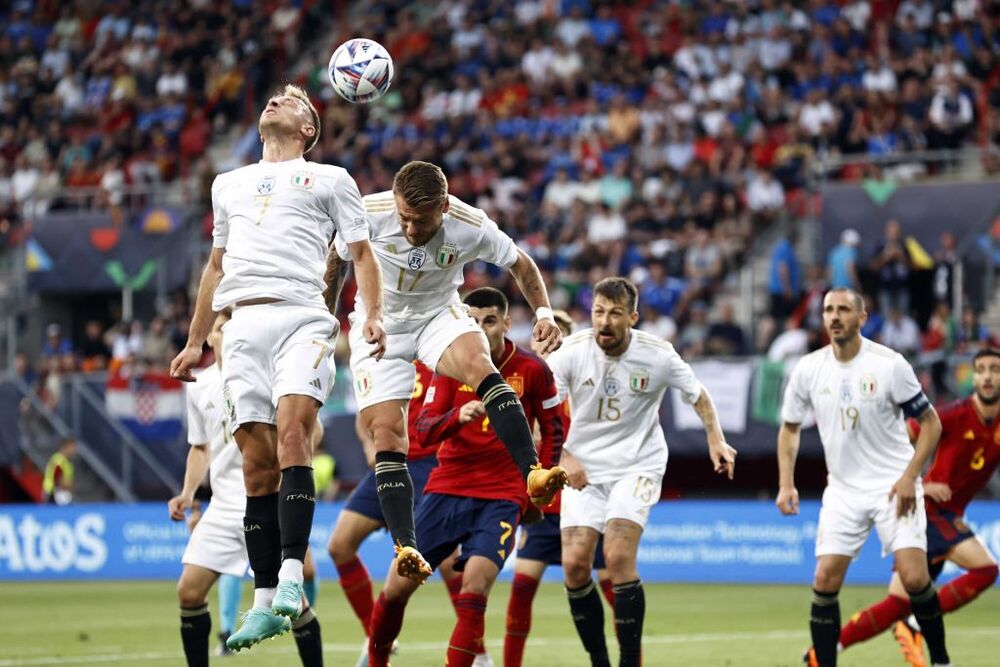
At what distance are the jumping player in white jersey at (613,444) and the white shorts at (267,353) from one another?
Answer: 237 centimetres

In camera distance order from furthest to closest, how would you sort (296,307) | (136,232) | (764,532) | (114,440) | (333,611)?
1. (136,232)
2. (114,440)
3. (764,532)
4. (333,611)
5. (296,307)

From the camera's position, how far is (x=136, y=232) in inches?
1100

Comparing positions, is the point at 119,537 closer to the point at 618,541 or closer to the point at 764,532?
the point at 764,532

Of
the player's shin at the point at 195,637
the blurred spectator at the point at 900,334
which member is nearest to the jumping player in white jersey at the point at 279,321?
the player's shin at the point at 195,637

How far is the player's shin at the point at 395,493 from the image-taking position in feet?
29.1

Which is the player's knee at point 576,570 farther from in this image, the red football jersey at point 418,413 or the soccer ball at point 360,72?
the soccer ball at point 360,72

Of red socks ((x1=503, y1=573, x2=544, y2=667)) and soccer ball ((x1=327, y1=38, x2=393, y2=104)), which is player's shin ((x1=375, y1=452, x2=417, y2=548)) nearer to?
red socks ((x1=503, y1=573, x2=544, y2=667))

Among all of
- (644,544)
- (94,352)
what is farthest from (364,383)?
(94,352)

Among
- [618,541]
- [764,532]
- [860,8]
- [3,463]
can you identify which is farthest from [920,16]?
[618,541]

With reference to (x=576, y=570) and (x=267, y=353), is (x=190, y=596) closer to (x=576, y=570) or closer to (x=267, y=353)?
(x=267, y=353)

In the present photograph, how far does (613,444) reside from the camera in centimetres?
1098

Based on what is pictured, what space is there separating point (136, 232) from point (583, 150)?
7714 millimetres

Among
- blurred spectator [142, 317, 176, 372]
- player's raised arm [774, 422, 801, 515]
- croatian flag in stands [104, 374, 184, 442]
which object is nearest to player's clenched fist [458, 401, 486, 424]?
player's raised arm [774, 422, 801, 515]

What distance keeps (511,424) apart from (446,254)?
43.4 inches
